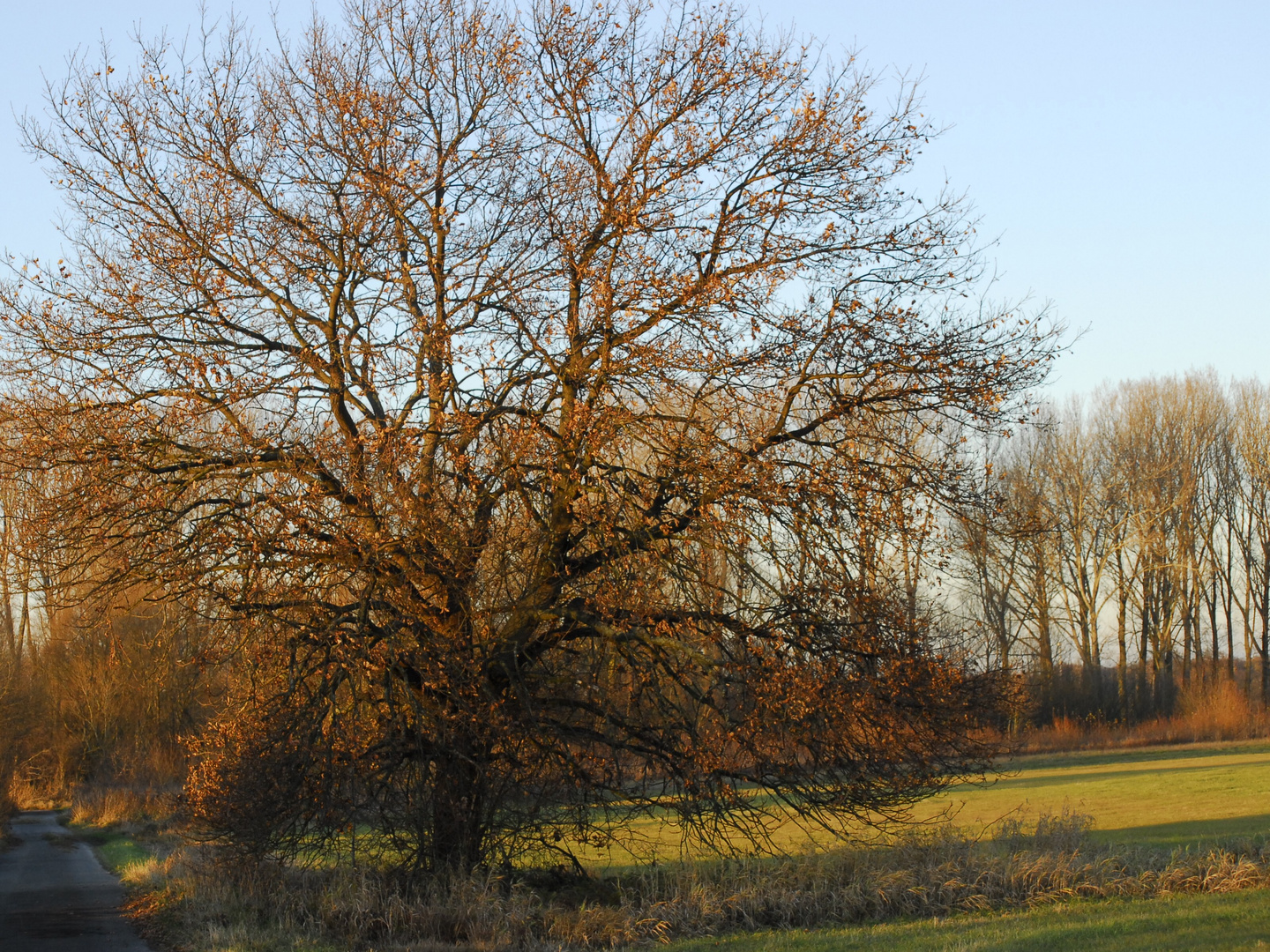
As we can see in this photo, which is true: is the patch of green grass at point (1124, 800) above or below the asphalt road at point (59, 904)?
→ below

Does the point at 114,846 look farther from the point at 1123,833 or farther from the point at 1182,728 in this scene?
the point at 1182,728

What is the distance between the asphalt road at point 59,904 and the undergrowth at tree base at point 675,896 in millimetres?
520

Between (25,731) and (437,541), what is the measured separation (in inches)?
1183

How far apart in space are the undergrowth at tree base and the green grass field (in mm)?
560

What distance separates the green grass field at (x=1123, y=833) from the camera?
8430mm

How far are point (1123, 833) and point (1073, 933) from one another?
43.0 ft

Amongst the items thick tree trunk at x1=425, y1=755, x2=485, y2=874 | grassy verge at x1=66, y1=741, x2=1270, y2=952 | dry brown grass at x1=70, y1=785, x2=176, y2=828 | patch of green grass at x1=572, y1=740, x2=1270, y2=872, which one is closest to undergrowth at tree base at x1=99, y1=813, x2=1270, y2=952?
grassy verge at x1=66, y1=741, x2=1270, y2=952

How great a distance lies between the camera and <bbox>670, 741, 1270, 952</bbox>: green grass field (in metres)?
8.43

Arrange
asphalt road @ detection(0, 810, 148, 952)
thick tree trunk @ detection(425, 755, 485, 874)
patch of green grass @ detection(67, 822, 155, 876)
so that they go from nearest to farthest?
asphalt road @ detection(0, 810, 148, 952), thick tree trunk @ detection(425, 755, 485, 874), patch of green grass @ detection(67, 822, 155, 876)

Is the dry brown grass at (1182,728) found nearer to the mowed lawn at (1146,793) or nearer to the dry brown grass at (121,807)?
the mowed lawn at (1146,793)

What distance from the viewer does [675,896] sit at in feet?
36.2

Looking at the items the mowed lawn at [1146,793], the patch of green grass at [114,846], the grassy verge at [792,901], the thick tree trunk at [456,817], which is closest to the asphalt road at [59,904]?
the patch of green grass at [114,846]

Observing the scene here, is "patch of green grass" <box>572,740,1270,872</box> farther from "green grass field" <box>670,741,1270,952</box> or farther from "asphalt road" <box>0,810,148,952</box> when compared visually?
"asphalt road" <box>0,810,148,952</box>

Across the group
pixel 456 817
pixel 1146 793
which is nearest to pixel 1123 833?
pixel 1146 793
